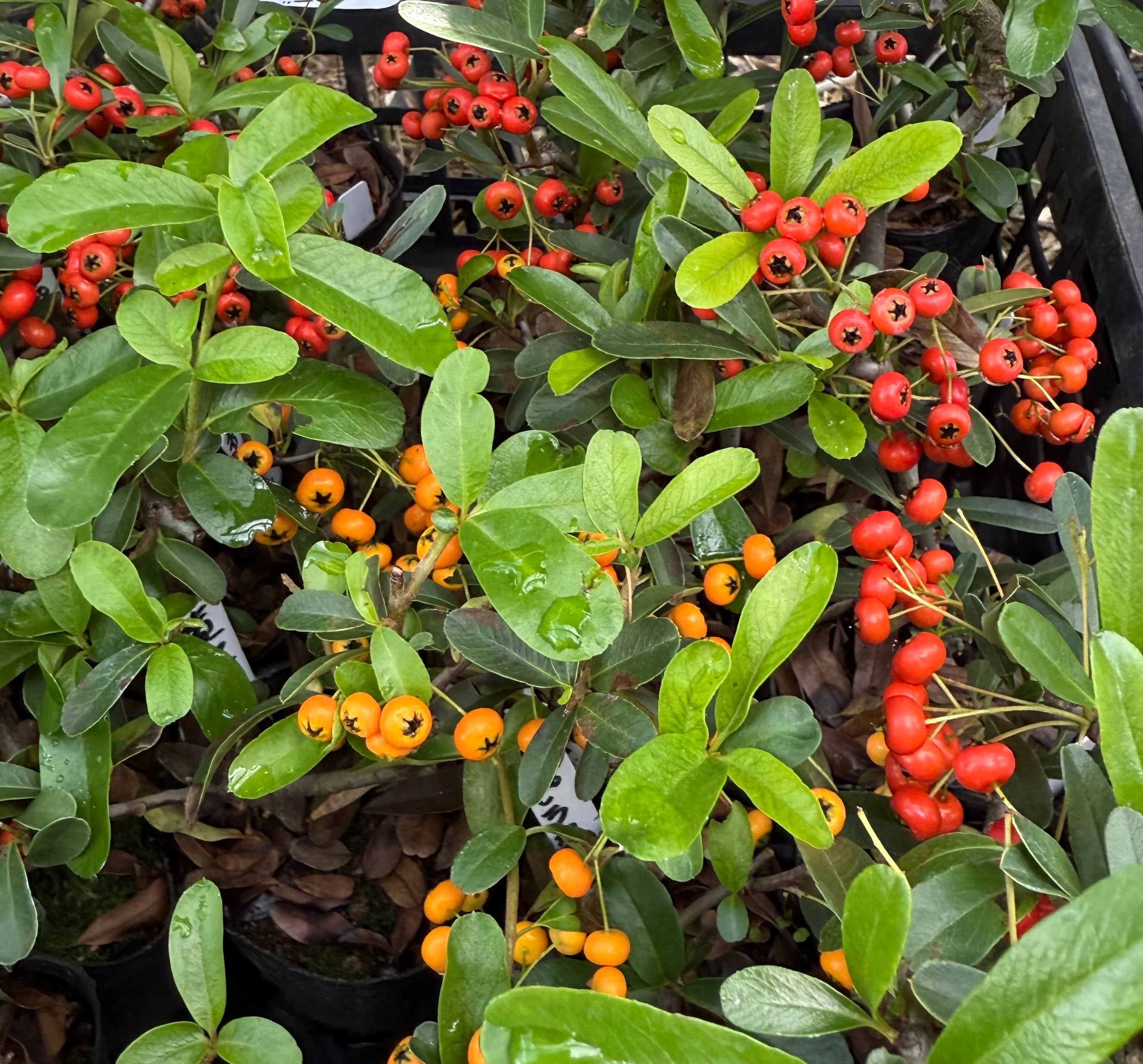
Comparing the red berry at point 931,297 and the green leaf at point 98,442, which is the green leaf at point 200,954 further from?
the red berry at point 931,297

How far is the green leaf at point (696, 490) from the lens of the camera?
1.85ft

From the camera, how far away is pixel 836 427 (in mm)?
726

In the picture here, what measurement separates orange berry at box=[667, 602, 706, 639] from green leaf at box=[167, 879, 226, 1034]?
0.35 m

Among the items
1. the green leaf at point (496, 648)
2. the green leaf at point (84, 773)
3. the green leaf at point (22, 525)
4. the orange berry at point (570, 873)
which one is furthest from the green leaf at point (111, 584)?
the orange berry at point (570, 873)

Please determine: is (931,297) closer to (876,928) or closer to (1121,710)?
(1121,710)

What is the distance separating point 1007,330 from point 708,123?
391 millimetres

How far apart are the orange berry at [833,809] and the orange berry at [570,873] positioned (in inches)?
6.5

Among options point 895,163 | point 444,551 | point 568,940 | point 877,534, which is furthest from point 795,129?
point 568,940

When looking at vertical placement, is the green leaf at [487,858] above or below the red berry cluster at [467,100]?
below

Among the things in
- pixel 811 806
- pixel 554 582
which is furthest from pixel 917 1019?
pixel 554 582

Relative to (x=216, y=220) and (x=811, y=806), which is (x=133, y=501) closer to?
(x=216, y=220)

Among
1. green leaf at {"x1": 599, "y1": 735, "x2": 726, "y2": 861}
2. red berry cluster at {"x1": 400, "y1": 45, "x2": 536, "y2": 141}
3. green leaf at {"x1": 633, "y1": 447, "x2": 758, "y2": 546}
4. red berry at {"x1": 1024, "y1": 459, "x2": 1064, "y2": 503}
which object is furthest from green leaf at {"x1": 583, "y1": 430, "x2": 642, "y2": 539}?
red berry cluster at {"x1": 400, "y1": 45, "x2": 536, "y2": 141}

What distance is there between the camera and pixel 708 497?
1.85 feet

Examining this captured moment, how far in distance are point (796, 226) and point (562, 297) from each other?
0.18 metres
